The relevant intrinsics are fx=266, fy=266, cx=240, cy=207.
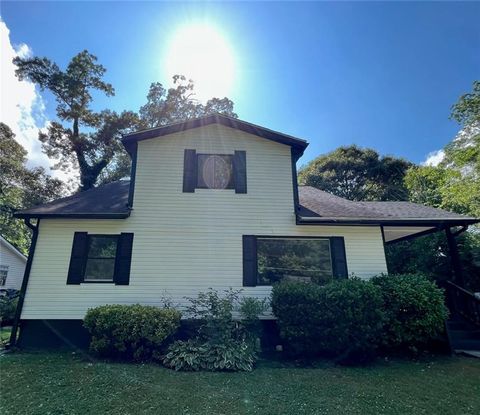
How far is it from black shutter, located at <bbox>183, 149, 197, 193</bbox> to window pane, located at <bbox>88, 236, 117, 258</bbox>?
8.24 feet

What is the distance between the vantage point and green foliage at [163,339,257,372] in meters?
5.30

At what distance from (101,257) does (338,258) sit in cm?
662

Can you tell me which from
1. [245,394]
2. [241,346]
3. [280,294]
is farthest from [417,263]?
[245,394]

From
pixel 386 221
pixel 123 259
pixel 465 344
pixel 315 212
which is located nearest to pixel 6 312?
pixel 123 259

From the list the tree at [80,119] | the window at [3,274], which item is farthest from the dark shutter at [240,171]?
the window at [3,274]

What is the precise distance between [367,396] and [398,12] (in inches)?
437

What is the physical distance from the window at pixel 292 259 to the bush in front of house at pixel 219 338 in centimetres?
85

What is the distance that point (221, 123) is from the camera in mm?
8867

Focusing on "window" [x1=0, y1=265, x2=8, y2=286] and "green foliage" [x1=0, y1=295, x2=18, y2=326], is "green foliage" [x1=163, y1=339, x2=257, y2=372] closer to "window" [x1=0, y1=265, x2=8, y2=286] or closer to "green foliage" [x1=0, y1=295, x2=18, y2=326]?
"green foliage" [x1=0, y1=295, x2=18, y2=326]

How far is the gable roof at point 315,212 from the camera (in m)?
7.28

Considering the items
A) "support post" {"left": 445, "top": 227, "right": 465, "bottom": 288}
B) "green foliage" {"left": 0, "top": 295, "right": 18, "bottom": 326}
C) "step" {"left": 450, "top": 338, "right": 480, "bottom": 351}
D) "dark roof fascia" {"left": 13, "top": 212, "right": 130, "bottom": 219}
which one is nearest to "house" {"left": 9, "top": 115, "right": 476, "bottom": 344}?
"dark roof fascia" {"left": 13, "top": 212, "right": 130, "bottom": 219}

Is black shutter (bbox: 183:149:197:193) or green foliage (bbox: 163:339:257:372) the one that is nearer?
green foliage (bbox: 163:339:257:372)

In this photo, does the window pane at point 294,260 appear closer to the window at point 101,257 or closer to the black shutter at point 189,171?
the black shutter at point 189,171

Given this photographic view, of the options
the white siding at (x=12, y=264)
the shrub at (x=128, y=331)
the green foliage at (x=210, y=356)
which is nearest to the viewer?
the green foliage at (x=210, y=356)
